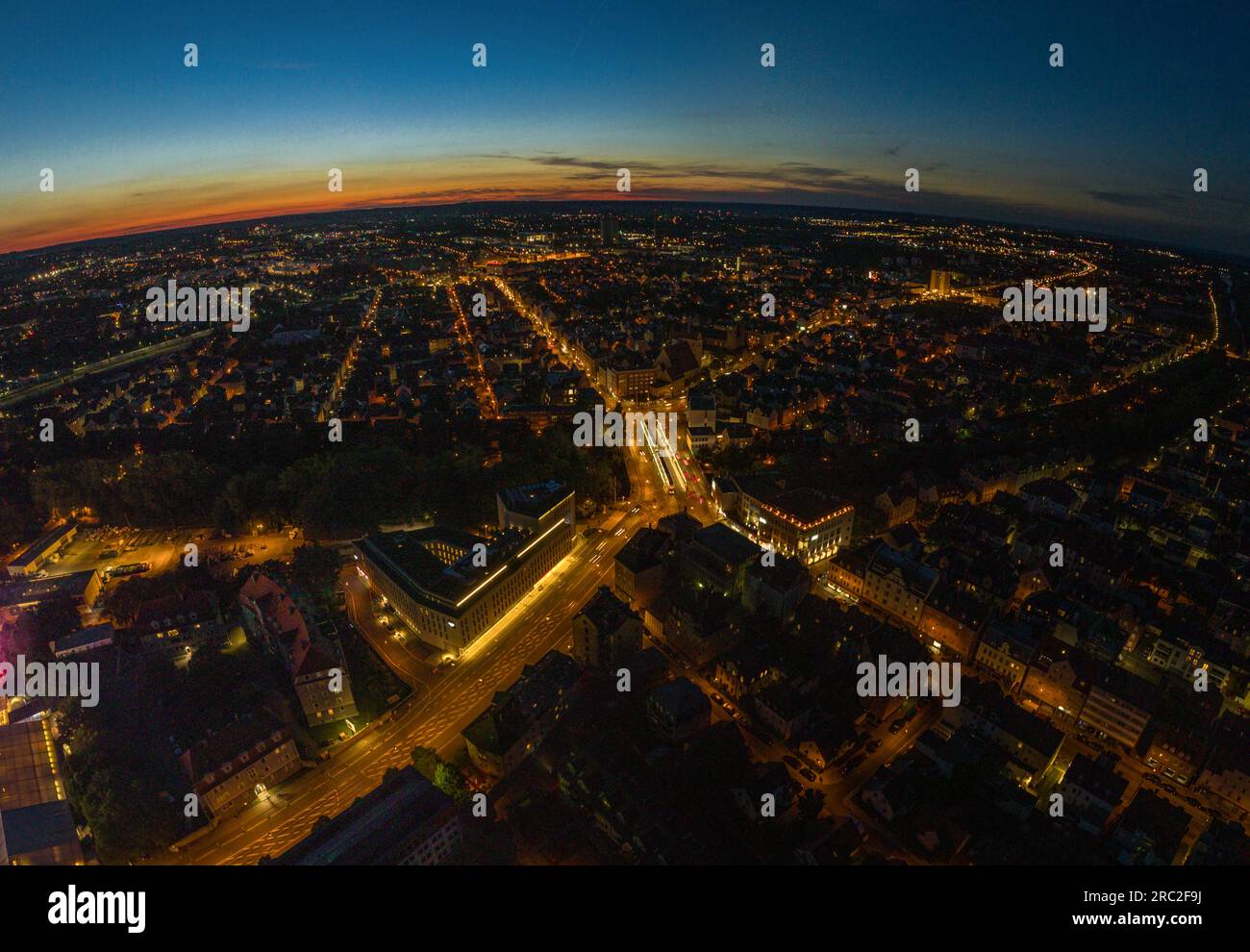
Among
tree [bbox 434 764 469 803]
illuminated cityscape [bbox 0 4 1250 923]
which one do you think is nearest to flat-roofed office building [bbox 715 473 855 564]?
illuminated cityscape [bbox 0 4 1250 923]

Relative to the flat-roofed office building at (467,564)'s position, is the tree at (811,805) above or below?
below

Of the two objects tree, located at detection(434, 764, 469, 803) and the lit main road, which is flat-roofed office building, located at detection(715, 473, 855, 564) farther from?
tree, located at detection(434, 764, 469, 803)

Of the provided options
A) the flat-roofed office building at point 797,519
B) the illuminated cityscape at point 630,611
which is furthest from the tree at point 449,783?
the flat-roofed office building at point 797,519

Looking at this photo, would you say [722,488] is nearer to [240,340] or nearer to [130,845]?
[130,845]

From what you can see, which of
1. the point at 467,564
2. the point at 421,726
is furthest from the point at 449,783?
the point at 467,564

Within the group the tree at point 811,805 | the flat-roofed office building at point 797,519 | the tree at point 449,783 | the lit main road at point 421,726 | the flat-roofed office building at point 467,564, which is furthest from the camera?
the flat-roofed office building at point 797,519

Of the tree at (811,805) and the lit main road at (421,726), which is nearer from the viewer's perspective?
the tree at (811,805)

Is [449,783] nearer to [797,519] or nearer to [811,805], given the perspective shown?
[811,805]

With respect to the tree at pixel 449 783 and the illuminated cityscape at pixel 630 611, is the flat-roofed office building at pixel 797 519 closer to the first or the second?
the illuminated cityscape at pixel 630 611
